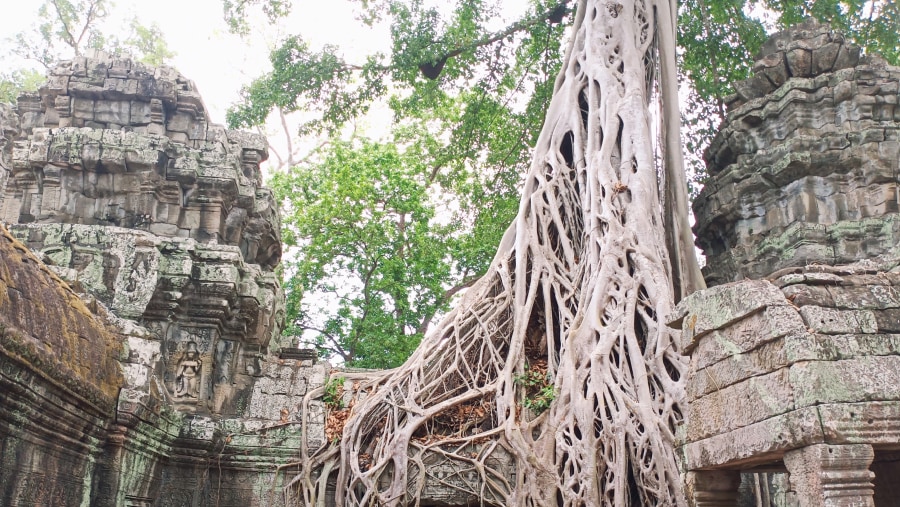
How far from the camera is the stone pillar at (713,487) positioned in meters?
3.21

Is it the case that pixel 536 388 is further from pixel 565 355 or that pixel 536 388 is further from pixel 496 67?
pixel 496 67

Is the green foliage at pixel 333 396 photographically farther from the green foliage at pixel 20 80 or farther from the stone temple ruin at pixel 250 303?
the green foliage at pixel 20 80

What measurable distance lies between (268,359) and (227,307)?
0.68 meters

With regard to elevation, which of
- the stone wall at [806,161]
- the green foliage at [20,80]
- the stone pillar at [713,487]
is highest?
the green foliage at [20,80]

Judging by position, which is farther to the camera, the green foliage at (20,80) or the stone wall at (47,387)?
the green foliage at (20,80)

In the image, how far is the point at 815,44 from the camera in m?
7.62

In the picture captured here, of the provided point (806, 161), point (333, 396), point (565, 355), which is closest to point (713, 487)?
point (565, 355)

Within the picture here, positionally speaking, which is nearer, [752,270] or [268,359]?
[268,359]

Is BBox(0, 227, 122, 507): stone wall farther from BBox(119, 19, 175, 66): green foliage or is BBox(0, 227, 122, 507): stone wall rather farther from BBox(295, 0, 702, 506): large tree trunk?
BBox(119, 19, 175, 66): green foliage

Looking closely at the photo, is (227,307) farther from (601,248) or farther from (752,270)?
(752,270)

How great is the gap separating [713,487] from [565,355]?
2253 mm

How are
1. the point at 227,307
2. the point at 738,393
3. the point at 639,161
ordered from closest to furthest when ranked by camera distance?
1. the point at 738,393
2. the point at 227,307
3. the point at 639,161

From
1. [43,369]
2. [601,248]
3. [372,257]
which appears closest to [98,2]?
[372,257]

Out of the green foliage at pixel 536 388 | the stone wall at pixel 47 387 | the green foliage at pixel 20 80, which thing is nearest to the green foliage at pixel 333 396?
the green foliage at pixel 536 388
